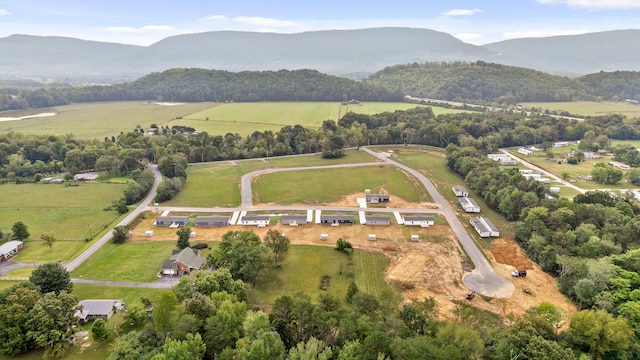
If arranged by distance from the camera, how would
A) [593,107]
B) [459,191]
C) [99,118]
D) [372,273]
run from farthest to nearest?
[593,107], [99,118], [459,191], [372,273]

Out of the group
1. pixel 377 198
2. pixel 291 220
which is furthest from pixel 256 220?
pixel 377 198

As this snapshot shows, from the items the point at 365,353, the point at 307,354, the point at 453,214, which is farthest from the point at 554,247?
the point at 307,354

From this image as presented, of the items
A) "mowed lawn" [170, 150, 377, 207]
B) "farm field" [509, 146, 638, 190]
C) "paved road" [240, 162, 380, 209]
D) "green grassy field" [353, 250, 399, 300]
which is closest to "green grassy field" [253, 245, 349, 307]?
"green grassy field" [353, 250, 399, 300]

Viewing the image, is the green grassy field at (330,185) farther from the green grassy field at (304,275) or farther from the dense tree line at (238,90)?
the dense tree line at (238,90)

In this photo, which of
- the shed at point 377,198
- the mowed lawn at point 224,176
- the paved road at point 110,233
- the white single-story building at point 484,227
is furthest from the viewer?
the mowed lawn at point 224,176

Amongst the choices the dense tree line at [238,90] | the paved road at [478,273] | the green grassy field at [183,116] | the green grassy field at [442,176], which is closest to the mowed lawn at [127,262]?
the paved road at [478,273]

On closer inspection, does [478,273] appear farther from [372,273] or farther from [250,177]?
[250,177]

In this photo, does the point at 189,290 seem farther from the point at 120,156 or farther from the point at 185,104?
the point at 185,104
